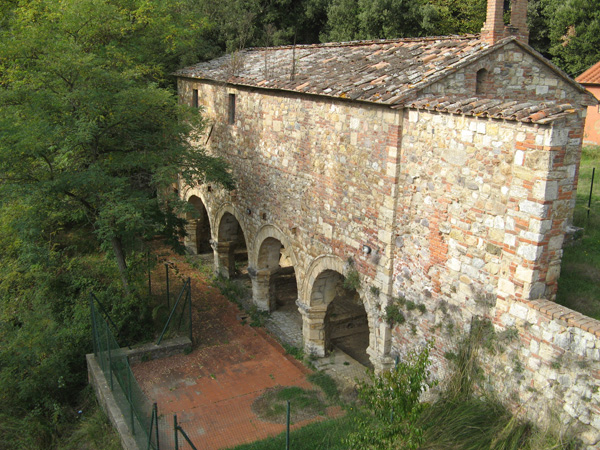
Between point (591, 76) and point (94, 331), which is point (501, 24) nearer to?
point (94, 331)

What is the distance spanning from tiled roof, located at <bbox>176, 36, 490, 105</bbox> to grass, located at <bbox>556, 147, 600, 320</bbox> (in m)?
4.23

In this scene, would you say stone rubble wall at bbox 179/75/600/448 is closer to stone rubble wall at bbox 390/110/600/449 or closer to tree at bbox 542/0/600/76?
stone rubble wall at bbox 390/110/600/449

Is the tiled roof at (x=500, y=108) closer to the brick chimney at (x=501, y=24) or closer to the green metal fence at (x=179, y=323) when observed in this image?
the brick chimney at (x=501, y=24)

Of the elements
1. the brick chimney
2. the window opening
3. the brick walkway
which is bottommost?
the brick walkway

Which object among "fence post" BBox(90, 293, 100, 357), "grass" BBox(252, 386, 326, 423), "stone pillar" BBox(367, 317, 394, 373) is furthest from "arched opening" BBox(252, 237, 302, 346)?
"fence post" BBox(90, 293, 100, 357)

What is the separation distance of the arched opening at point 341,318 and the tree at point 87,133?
12.0 feet

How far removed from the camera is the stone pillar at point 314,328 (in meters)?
11.5

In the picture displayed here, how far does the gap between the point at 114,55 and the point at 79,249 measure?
5841 millimetres

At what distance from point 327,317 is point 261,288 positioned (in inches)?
112

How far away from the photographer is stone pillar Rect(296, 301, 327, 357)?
11453 mm

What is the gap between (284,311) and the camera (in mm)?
14336

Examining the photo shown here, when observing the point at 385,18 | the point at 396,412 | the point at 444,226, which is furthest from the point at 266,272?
the point at 385,18

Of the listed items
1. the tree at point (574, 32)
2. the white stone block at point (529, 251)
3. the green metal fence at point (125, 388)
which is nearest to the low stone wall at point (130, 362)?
the green metal fence at point (125, 388)

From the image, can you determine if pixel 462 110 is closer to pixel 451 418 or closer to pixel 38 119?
pixel 451 418
